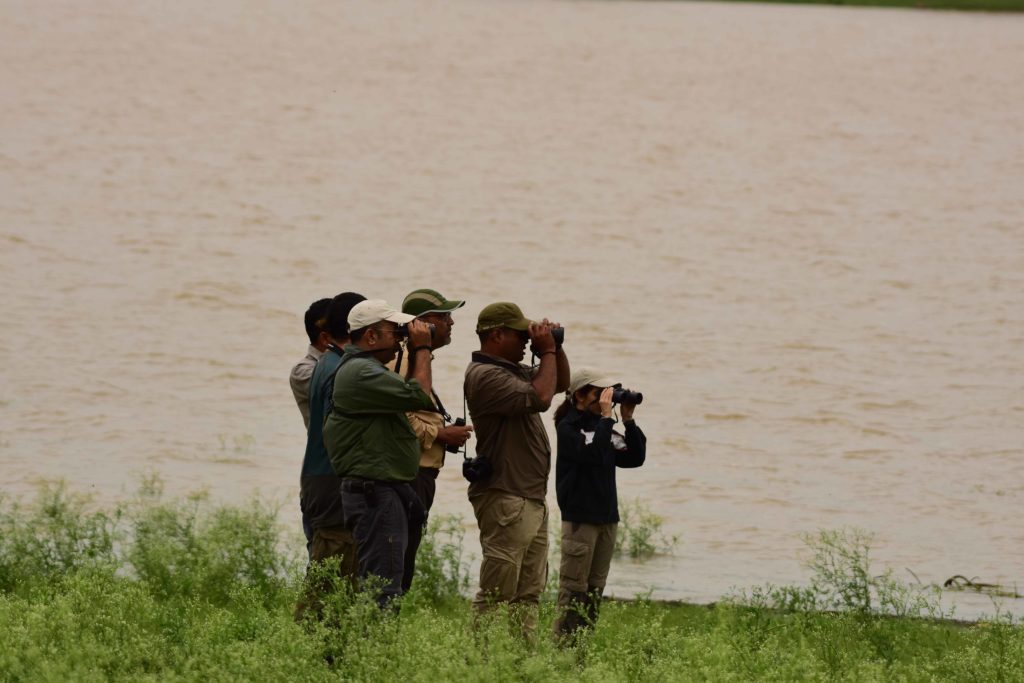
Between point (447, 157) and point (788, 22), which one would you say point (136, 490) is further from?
point (788, 22)

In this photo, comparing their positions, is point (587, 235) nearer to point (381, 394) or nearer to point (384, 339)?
point (384, 339)

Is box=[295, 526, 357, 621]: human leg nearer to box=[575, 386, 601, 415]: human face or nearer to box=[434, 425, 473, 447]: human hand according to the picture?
box=[434, 425, 473, 447]: human hand

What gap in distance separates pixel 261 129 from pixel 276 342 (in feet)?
28.1

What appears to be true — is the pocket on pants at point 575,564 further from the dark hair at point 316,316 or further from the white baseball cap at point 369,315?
the dark hair at point 316,316

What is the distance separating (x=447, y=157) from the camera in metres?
26.3

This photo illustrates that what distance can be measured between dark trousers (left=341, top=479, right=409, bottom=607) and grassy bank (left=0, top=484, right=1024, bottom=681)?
18 centimetres

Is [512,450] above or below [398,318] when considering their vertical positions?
below

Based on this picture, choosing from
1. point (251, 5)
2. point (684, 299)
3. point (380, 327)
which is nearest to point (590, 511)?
point (380, 327)

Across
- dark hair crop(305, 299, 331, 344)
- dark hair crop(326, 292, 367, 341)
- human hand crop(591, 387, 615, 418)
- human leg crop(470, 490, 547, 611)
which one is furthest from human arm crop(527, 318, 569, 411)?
dark hair crop(305, 299, 331, 344)

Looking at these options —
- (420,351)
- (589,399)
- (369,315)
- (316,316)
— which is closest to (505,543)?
(589,399)

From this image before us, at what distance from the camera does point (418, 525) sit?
6344 mm

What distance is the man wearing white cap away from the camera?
19.8 ft

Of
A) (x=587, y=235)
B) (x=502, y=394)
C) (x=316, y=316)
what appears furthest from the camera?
(x=587, y=235)

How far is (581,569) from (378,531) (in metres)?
1.16
